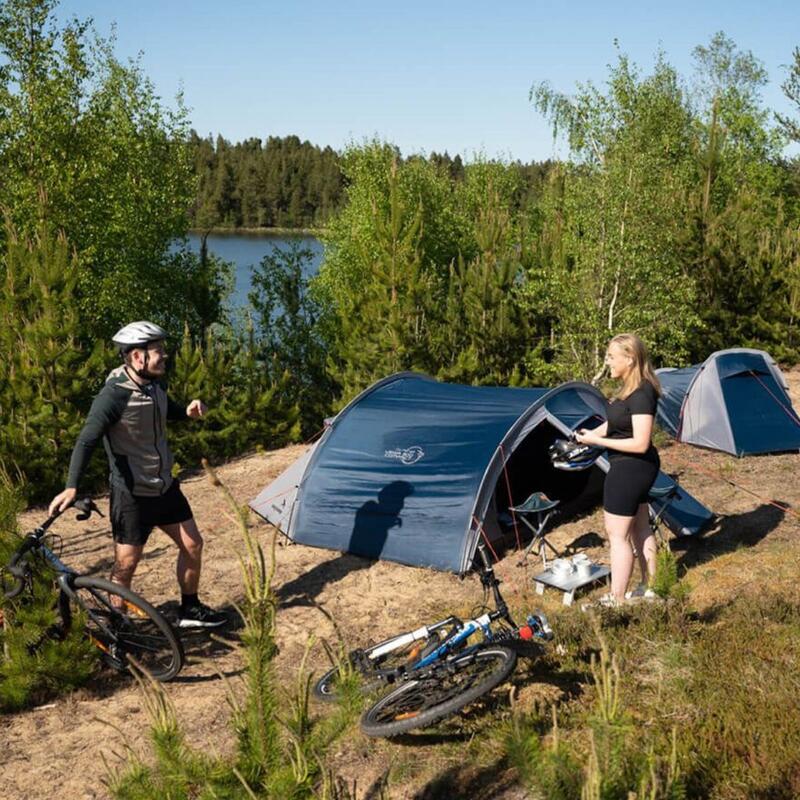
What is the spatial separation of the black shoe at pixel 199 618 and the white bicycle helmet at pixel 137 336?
1.89m

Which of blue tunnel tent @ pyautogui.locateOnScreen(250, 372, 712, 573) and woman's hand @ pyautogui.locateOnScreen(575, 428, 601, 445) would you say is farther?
blue tunnel tent @ pyautogui.locateOnScreen(250, 372, 712, 573)

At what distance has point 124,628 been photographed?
552cm

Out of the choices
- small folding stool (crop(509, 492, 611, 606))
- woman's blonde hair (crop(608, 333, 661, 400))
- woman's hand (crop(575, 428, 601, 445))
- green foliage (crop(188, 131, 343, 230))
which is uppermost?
green foliage (crop(188, 131, 343, 230))

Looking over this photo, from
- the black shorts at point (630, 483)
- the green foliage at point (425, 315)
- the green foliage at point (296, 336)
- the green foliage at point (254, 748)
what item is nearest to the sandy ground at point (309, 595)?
the green foliage at point (254, 748)

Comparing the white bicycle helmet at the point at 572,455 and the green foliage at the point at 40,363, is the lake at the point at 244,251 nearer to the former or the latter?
the green foliage at the point at 40,363

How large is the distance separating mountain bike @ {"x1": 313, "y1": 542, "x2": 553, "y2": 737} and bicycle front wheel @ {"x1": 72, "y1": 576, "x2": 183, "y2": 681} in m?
1.08

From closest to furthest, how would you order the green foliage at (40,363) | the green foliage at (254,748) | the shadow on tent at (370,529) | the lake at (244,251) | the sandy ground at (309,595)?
the green foliage at (254,748) → the sandy ground at (309,595) → the shadow on tent at (370,529) → the green foliage at (40,363) → the lake at (244,251)

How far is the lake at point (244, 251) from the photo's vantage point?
117ft

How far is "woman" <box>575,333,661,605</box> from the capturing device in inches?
220

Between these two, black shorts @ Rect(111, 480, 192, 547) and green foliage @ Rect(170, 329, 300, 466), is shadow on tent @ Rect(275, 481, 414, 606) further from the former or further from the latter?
green foliage @ Rect(170, 329, 300, 466)

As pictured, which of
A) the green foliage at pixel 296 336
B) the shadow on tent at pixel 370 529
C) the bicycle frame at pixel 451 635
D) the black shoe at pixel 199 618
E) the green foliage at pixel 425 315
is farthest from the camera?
the green foliage at pixel 296 336

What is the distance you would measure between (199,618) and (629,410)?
3.29 meters

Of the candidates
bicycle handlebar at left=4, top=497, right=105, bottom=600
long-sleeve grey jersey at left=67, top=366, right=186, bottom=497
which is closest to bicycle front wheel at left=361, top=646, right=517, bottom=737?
bicycle handlebar at left=4, top=497, right=105, bottom=600

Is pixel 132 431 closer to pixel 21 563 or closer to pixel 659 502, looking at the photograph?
pixel 21 563
